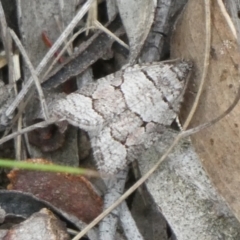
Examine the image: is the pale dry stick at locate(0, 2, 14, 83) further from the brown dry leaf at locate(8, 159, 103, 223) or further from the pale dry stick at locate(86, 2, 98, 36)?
the brown dry leaf at locate(8, 159, 103, 223)

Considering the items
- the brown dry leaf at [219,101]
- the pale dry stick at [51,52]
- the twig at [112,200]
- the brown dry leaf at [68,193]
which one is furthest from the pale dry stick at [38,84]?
the brown dry leaf at [219,101]

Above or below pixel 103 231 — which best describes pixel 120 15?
above

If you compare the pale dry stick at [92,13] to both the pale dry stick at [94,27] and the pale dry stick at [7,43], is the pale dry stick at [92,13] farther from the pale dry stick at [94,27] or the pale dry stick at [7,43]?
the pale dry stick at [7,43]

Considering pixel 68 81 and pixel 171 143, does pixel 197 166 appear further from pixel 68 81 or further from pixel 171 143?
pixel 68 81

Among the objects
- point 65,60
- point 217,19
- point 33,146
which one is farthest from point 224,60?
point 33,146

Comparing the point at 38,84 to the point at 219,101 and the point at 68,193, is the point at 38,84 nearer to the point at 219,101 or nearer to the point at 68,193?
the point at 68,193

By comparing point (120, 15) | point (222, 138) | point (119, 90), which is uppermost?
point (120, 15)
